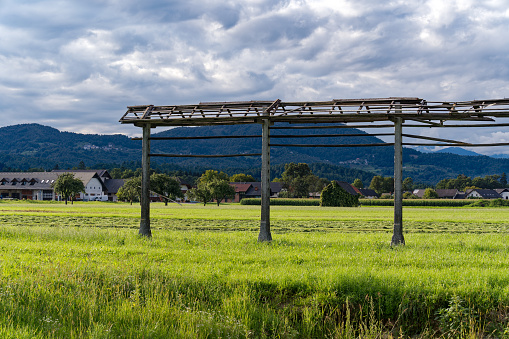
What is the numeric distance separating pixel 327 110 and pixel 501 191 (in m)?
206

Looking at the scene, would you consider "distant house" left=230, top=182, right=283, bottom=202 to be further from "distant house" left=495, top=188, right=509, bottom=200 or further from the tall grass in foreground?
the tall grass in foreground

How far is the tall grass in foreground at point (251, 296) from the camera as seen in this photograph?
8.45m

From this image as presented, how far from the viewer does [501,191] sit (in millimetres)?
189625

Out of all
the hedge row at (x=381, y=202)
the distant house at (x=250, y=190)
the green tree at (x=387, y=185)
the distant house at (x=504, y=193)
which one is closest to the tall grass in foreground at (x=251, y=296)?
the hedge row at (x=381, y=202)

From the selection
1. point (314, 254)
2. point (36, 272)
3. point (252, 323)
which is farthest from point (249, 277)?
point (36, 272)

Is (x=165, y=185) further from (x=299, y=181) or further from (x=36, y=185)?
(x=36, y=185)

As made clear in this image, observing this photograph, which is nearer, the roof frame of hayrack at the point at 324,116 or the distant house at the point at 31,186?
the roof frame of hayrack at the point at 324,116

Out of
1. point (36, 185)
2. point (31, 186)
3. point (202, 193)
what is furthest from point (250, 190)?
point (31, 186)

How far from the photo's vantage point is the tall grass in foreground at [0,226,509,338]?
8.45 m

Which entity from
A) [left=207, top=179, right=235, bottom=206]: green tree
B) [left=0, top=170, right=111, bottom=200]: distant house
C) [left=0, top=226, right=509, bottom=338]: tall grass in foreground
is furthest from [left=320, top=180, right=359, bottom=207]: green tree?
[left=0, top=170, right=111, bottom=200]: distant house

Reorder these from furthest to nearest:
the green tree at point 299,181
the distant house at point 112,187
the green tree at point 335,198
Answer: the distant house at point 112,187
the green tree at point 299,181
the green tree at point 335,198

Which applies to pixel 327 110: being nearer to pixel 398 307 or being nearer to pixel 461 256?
pixel 461 256

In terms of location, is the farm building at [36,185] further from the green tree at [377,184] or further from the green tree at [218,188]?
the green tree at [377,184]

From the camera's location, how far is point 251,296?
9.64 m
